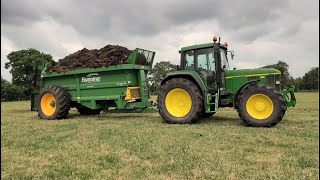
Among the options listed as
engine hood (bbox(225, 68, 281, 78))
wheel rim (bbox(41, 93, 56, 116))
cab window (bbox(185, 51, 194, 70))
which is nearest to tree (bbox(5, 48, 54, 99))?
wheel rim (bbox(41, 93, 56, 116))

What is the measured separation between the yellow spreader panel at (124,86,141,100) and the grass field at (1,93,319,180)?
306 cm

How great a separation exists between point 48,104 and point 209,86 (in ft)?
21.3

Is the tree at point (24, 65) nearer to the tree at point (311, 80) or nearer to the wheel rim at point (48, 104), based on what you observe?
the wheel rim at point (48, 104)

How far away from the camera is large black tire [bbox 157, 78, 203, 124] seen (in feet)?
32.9

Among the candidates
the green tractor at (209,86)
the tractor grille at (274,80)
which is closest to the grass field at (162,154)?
the green tractor at (209,86)

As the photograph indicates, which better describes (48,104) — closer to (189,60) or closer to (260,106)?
(189,60)

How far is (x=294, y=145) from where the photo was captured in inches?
256

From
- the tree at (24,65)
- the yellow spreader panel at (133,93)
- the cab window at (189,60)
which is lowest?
the yellow spreader panel at (133,93)

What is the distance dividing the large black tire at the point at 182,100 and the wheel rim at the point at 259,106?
4.83 ft

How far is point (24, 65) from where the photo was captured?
55.3 metres

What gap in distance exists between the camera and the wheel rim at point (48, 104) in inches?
504

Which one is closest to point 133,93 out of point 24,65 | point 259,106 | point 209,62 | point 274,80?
point 209,62

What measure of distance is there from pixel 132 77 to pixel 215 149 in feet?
20.0

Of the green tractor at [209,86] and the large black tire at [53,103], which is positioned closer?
the green tractor at [209,86]
